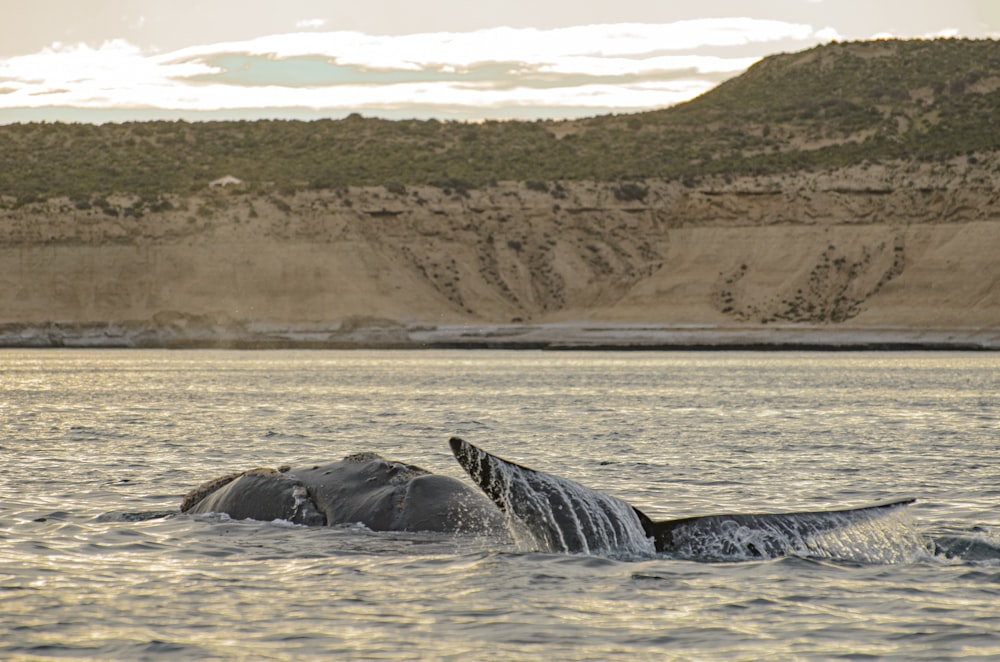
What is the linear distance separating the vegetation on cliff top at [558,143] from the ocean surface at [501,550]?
84900 millimetres

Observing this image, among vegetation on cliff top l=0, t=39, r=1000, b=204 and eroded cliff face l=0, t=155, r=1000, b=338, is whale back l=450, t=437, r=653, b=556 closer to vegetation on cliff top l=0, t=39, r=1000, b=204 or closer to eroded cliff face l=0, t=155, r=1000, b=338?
eroded cliff face l=0, t=155, r=1000, b=338

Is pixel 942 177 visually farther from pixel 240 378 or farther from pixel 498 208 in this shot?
pixel 240 378

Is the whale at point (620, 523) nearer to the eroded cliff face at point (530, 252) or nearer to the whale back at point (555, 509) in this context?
the whale back at point (555, 509)

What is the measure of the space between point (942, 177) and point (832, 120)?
26.5 metres

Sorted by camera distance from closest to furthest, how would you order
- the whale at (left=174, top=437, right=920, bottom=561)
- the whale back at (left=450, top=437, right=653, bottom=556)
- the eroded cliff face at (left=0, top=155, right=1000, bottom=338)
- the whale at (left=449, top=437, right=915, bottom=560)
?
the whale back at (left=450, top=437, right=653, bottom=556), the whale at (left=449, top=437, right=915, bottom=560), the whale at (left=174, top=437, right=920, bottom=561), the eroded cliff face at (left=0, top=155, right=1000, bottom=338)

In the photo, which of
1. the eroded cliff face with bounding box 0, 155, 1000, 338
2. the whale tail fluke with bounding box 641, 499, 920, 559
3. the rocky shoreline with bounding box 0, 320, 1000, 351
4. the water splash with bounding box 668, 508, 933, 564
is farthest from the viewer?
the eroded cliff face with bounding box 0, 155, 1000, 338

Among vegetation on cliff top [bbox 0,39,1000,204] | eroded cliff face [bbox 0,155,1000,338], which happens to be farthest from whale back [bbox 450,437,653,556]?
vegetation on cliff top [bbox 0,39,1000,204]

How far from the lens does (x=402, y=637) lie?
11.7m

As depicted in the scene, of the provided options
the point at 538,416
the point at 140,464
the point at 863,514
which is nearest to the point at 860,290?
the point at 538,416

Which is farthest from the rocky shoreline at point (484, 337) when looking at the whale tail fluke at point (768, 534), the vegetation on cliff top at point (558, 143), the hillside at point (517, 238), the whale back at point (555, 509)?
the whale back at point (555, 509)

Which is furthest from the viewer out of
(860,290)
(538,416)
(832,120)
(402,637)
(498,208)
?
(832,120)

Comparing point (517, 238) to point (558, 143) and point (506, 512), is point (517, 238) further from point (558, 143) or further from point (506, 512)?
point (506, 512)

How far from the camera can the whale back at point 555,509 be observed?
12.2m

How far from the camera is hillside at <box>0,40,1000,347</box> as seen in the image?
111m
